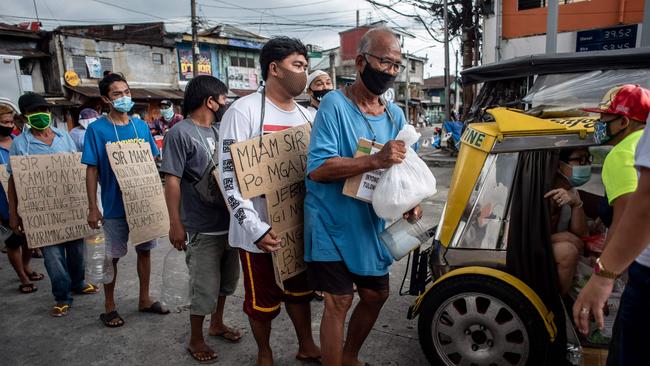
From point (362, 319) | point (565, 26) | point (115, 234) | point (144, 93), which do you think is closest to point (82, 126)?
point (115, 234)

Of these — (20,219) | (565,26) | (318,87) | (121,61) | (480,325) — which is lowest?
(480,325)

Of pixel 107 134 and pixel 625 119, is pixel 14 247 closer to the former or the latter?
pixel 107 134

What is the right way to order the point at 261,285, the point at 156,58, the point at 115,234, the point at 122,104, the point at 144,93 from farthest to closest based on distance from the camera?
the point at 156,58 → the point at 144,93 → the point at 115,234 → the point at 122,104 → the point at 261,285

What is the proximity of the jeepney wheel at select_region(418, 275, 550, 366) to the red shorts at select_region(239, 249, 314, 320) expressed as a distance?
33.0 inches

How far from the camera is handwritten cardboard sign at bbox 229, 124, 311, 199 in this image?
2250mm

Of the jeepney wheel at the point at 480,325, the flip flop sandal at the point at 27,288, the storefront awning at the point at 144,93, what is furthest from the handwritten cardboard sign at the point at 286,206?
the storefront awning at the point at 144,93

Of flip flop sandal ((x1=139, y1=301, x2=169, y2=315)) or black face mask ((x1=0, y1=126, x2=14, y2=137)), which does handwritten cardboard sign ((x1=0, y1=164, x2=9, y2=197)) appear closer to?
black face mask ((x1=0, y1=126, x2=14, y2=137))

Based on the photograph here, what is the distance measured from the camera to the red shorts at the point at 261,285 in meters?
2.51

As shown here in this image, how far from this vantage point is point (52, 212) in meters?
3.82

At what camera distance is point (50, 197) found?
3871 millimetres

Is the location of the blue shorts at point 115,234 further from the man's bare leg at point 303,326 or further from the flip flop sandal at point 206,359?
the man's bare leg at point 303,326

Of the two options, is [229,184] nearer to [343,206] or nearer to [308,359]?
[343,206]

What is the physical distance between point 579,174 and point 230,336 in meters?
2.58

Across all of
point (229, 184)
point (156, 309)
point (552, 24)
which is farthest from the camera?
point (552, 24)
